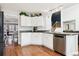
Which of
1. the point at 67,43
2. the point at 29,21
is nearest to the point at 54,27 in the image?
the point at 67,43

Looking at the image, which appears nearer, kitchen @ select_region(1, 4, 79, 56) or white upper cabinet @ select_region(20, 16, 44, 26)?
kitchen @ select_region(1, 4, 79, 56)

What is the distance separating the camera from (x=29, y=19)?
280cm

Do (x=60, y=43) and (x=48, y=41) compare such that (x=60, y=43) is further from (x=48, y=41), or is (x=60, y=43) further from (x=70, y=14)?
(x=70, y=14)

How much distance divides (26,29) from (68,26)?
3.66 ft

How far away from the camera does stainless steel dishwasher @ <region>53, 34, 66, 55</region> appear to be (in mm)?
2693

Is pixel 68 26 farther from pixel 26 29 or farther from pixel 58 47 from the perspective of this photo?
pixel 26 29

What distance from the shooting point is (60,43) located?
113 inches

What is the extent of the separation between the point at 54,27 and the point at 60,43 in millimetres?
424

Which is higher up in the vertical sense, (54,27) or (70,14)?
(70,14)

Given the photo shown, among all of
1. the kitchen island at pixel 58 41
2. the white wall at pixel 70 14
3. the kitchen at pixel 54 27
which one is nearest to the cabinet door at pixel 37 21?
the kitchen at pixel 54 27

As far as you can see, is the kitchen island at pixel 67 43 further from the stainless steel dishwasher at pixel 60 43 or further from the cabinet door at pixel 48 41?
the cabinet door at pixel 48 41

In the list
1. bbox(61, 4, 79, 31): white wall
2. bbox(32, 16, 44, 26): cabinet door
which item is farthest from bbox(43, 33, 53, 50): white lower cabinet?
Result: bbox(61, 4, 79, 31): white wall

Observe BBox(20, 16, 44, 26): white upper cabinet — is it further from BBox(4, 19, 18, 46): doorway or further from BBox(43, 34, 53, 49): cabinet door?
BBox(43, 34, 53, 49): cabinet door

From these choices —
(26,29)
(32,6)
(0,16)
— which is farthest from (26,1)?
(26,29)
